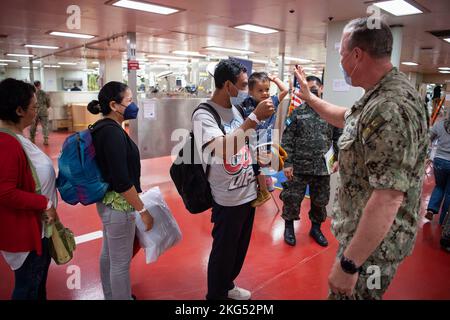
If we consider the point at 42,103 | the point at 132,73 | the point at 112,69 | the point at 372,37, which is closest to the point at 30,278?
the point at 372,37

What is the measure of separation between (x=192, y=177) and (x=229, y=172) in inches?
9.6

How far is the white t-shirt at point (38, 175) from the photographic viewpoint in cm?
166

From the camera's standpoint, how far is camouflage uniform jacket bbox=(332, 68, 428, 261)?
1076mm

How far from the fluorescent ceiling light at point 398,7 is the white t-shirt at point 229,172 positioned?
2429 millimetres

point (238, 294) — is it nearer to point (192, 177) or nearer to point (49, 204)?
point (192, 177)

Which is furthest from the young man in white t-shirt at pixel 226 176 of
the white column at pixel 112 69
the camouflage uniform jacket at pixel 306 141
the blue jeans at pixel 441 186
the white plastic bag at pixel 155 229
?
the white column at pixel 112 69

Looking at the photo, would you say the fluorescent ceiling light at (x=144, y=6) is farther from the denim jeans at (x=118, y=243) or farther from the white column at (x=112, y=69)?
the white column at (x=112, y=69)

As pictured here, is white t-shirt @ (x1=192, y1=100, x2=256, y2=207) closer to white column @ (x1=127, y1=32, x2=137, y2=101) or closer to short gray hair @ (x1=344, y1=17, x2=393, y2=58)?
short gray hair @ (x1=344, y1=17, x2=393, y2=58)

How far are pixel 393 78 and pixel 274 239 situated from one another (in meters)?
2.55

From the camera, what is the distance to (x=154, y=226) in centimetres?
216

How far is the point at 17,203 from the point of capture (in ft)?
5.11
